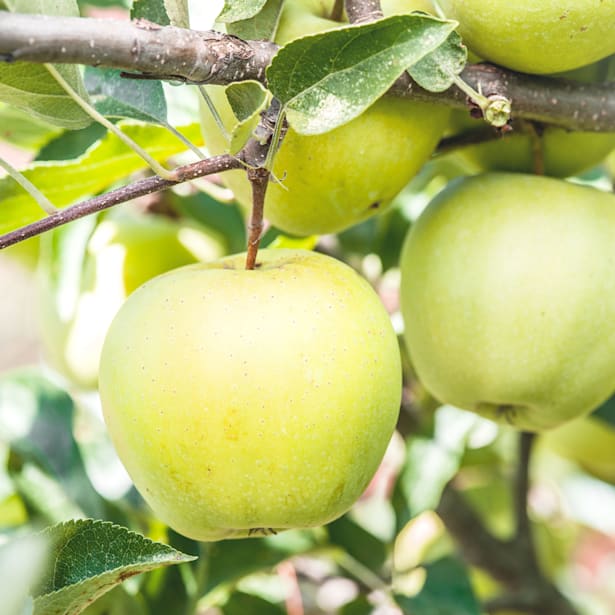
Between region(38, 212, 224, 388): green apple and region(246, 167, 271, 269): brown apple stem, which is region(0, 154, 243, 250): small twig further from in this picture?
region(38, 212, 224, 388): green apple

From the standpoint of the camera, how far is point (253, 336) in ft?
1.62

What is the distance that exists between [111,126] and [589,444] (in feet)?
2.83

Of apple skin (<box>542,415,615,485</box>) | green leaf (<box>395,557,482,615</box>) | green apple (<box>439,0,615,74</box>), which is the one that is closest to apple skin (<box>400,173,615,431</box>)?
green apple (<box>439,0,615,74</box>)

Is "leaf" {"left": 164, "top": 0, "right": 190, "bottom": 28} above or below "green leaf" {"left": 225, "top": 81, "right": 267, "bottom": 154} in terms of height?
above

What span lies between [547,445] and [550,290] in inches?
27.4

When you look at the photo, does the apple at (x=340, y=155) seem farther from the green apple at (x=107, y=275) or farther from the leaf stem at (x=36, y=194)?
the green apple at (x=107, y=275)

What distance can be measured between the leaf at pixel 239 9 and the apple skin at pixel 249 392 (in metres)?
0.14

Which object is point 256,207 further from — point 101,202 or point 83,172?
point 83,172

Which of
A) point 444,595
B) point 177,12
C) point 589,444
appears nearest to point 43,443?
point 444,595

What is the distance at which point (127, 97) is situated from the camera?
591 millimetres

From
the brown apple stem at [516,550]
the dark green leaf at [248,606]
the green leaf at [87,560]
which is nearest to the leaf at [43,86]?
the green leaf at [87,560]

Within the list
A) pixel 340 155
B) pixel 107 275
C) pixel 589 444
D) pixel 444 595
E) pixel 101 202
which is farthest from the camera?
pixel 589 444

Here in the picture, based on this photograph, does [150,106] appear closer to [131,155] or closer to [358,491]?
[131,155]

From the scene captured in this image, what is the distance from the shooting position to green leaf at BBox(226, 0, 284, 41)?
55cm
